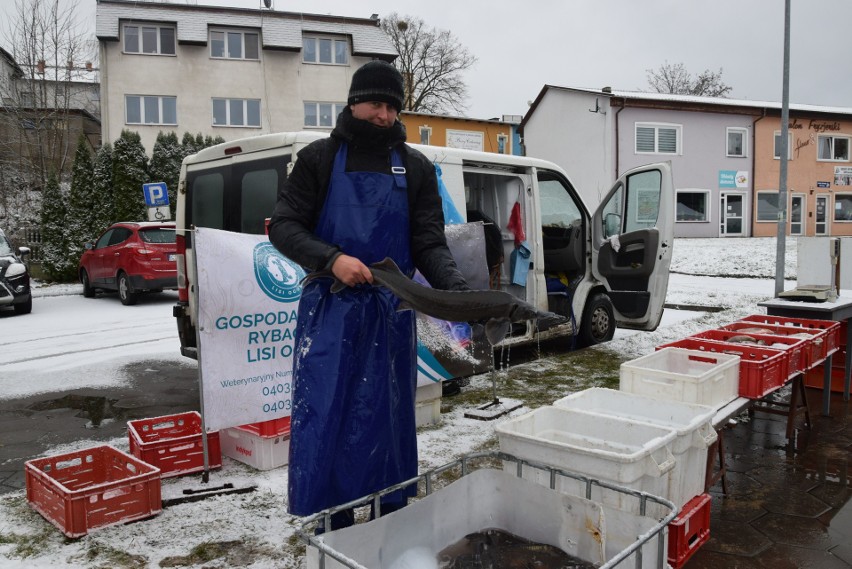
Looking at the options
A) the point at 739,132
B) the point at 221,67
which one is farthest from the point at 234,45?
the point at 739,132

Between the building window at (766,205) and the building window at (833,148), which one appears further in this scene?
the building window at (833,148)

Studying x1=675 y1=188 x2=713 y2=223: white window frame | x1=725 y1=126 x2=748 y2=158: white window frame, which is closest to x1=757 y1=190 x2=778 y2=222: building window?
x1=725 y1=126 x2=748 y2=158: white window frame

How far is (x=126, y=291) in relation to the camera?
1483 centimetres

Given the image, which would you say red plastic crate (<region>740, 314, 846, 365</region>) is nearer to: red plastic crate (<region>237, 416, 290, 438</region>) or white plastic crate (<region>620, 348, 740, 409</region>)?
white plastic crate (<region>620, 348, 740, 409</region>)

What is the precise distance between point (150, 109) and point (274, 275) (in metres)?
27.4

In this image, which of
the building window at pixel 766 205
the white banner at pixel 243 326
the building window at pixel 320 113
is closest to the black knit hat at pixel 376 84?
the white banner at pixel 243 326

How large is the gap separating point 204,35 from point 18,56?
7.51m

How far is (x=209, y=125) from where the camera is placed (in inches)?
1169

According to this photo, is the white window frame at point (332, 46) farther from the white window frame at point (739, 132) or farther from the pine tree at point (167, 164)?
the white window frame at point (739, 132)

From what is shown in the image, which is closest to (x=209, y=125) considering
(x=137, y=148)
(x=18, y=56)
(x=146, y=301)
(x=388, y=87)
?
(x=18, y=56)

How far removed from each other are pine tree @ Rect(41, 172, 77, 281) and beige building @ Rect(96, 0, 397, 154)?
8.86m

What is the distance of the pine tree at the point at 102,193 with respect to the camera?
20047mm

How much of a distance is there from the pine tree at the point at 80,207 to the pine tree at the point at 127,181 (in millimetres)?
718

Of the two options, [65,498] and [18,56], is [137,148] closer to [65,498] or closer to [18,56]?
[18,56]
